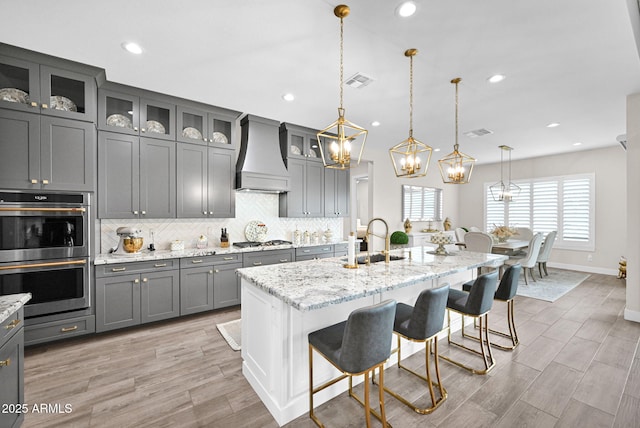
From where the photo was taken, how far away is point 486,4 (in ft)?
6.43

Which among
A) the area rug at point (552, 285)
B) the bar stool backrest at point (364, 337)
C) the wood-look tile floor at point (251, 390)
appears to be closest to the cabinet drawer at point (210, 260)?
the wood-look tile floor at point (251, 390)

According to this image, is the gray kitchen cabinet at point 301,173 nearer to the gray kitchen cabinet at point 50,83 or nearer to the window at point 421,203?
the gray kitchen cabinet at point 50,83

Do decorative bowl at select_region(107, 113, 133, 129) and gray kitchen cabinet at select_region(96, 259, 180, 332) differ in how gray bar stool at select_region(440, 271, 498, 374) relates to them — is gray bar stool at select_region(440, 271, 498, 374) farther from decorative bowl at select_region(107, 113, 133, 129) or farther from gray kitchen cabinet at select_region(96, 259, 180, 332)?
decorative bowl at select_region(107, 113, 133, 129)

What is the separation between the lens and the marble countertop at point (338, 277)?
64.1 inches

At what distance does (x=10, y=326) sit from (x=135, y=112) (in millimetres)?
2761

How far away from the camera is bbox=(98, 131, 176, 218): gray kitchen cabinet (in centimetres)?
322

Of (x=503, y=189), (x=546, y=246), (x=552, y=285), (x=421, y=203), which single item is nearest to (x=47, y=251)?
(x=421, y=203)

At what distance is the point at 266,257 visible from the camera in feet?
13.8

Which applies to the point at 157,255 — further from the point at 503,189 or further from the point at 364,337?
the point at 503,189

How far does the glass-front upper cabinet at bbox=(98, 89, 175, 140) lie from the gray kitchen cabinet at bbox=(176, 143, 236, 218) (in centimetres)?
33

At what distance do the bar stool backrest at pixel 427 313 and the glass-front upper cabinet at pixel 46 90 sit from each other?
3.78 meters

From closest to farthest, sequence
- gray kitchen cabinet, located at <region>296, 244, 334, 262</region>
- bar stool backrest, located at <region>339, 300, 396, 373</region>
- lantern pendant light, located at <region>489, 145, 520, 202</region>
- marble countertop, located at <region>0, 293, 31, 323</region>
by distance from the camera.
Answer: marble countertop, located at <region>0, 293, 31, 323</region>, bar stool backrest, located at <region>339, 300, 396, 373</region>, gray kitchen cabinet, located at <region>296, 244, 334, 262</region>, lantern pendant light, located at <region>489, 145, 520, 202</region>

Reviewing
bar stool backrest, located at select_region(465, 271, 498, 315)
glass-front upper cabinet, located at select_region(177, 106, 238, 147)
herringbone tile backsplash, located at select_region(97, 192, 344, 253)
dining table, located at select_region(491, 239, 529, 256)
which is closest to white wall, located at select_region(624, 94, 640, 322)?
dining table, located at select_region(491, 239, 529, 256)

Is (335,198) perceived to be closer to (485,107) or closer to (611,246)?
(485,107)
